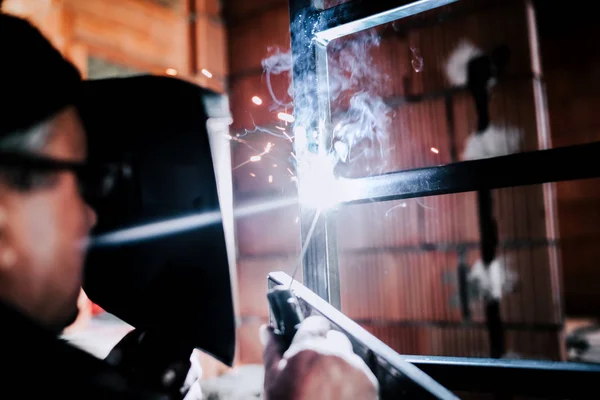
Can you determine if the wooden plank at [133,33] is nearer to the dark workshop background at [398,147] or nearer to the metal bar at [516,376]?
the dark workshop background at [398,147]

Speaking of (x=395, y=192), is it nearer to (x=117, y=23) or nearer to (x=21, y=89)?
(x=21, y=89)

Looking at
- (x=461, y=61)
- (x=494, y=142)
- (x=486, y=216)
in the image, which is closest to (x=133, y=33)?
(x=461, y=61)

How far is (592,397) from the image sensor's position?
999 mm

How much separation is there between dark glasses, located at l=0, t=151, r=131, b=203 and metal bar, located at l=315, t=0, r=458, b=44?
33.1 inches

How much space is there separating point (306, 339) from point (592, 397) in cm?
75

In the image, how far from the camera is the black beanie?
36.0 inches

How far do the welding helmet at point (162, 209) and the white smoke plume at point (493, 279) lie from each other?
3.04 m

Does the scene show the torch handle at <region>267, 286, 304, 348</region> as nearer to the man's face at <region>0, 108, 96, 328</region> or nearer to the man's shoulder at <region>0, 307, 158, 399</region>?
the man's shoulder at <region>0, 307, 158, 399</region>

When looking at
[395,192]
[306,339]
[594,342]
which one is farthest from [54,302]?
[594,342]

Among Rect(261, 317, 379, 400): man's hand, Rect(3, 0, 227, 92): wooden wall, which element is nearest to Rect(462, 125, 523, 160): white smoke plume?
Rect(3, 0, 227, 92): wooden wall

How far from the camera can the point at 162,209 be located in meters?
1.31

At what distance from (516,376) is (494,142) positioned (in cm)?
297

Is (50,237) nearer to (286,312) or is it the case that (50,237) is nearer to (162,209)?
(162,209)

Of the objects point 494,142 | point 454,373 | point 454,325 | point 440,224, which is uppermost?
point 494,142
